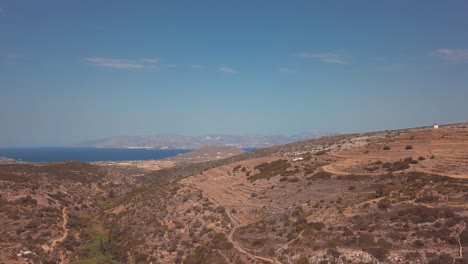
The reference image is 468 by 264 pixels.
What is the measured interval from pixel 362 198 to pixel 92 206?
48.8 metres

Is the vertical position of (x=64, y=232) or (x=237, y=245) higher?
(x=237, y=245)

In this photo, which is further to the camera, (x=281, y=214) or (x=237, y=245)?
(x=281, y=214)

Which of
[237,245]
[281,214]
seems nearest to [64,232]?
[237,245]

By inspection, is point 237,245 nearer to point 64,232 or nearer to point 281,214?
point 281,214

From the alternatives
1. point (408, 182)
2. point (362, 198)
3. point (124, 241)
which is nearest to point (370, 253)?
point (362, 198)

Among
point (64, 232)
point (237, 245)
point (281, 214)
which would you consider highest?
point (281, 214)

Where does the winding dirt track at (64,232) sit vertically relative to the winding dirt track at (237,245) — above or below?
below

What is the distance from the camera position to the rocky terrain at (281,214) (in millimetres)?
25000

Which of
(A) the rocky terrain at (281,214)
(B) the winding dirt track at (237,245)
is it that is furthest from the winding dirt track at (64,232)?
(B) the winding dirt track at (237,245)

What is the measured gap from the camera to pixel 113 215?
180 feet

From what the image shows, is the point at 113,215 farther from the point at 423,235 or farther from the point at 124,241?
the point at 423,235

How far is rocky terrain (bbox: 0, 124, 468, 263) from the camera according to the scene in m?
25.0

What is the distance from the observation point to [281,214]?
117 ft

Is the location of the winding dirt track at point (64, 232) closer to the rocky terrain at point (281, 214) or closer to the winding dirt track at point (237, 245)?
the rocky terrain at point (281, 214)
